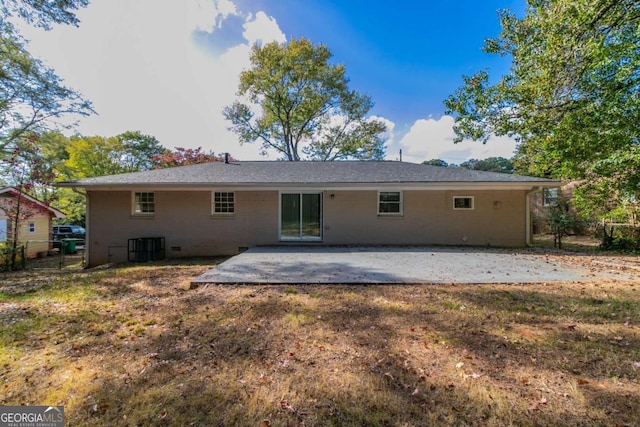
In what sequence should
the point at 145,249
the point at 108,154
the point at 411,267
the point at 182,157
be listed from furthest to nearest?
the point at 108,154
the point at 182,157
the point at 145,249
the point at 411,267

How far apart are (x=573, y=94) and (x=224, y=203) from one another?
1237 centimetres

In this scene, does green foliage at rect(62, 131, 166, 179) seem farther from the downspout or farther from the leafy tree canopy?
the downspout

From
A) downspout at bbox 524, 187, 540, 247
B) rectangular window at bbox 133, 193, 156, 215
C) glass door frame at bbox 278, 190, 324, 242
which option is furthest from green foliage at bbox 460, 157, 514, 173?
rectangular window at bbox 133, 193, 156, 215

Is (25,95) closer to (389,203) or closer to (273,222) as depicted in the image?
(273,222)

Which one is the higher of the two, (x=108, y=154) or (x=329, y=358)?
(x=108, y=154)

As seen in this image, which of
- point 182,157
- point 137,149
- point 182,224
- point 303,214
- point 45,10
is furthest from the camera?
point 137,149

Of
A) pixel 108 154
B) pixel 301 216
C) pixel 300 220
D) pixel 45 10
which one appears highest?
pixel 45 10

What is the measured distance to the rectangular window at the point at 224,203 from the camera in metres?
9.82

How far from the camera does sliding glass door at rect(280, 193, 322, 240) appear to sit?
32.7ft

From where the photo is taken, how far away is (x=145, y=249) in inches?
356

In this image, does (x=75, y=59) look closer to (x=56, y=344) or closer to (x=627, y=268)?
(x=56, y=344)

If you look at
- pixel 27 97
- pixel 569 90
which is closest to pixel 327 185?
pixel 569 90

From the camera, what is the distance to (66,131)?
1259 cm

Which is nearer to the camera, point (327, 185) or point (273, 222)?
point (327, 185)
